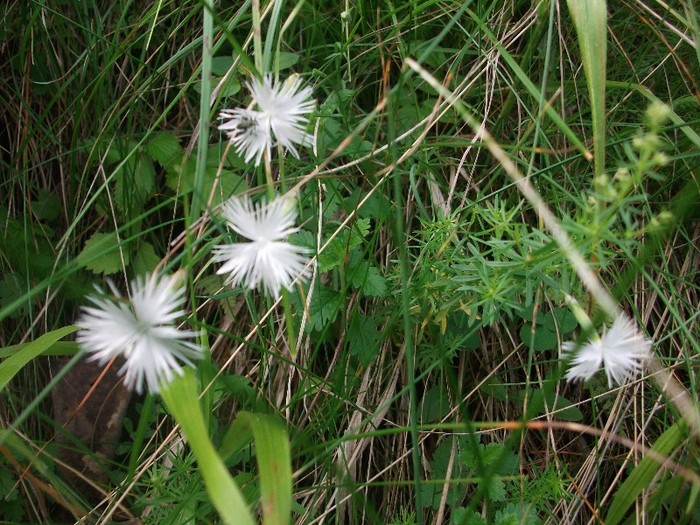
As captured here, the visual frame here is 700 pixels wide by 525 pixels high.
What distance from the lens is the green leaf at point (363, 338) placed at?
1.18 m

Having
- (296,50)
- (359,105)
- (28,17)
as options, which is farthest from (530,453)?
(28,17)

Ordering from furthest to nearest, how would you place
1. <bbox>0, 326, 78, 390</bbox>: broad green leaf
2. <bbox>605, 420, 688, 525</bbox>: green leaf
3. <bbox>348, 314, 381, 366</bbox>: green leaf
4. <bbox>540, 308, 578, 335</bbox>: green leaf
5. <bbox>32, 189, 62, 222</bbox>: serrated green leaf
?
<bbox>32, 189, 62, 222</bbox>: serrated green leaf → <bbox>540, 308, 578, 335</bbox>: green leaf → <bbox>348, 314, 381, 366</bbox>: green leaf → <bbox>0, 326, 78, 390</bbox>: broad green leaf → <bbox>605, 420, 688, 525</bbox>: green leaf

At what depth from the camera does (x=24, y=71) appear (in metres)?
1.59

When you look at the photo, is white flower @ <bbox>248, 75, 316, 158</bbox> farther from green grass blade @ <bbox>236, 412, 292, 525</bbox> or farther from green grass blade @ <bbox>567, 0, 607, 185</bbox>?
green grass blade @ <bbox>567, 0, 607, 185</bbox>

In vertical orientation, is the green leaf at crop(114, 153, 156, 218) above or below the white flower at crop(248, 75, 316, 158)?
above

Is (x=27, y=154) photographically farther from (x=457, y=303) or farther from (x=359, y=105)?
(x=457, y=303)

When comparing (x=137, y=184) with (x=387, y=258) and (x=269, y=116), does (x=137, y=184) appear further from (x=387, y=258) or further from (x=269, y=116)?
(x=269, y=116)

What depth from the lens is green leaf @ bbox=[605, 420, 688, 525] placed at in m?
0.95

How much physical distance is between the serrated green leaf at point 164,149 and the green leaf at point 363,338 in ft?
2.12

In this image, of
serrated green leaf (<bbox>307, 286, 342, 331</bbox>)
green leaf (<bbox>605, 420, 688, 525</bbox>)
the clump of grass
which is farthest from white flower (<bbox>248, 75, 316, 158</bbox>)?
green leaf (<bbox>605, 420, 688, 525</bbox>)

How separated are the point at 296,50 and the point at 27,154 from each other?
0.75 metres

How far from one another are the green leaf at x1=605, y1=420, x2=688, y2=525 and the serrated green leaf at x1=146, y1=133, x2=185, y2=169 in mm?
1171

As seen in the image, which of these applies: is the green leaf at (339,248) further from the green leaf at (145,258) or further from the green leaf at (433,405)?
the green leaf at (145,258)

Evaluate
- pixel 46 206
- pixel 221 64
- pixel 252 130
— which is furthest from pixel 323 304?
pixel 46 206
